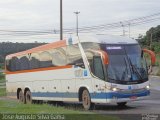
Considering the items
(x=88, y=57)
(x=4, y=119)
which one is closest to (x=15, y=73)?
(x=88, y=57)

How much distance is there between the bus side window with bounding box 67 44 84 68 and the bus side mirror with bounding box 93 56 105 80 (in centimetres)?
99

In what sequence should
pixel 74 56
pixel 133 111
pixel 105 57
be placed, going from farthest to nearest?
pixel 74 56 → pixel 105 57 → pixel 133 111

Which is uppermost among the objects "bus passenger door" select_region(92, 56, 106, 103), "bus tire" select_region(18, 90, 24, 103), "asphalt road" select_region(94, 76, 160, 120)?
"bus passenger door" select_region(92, 56, 106, 103)

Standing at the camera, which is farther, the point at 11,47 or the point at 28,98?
the point at 11,47

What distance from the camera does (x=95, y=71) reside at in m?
19.6

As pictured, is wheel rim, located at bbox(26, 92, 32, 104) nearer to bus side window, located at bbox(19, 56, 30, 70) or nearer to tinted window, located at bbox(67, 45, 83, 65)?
bus side window, located at bbox(19, 56, 30, 70)

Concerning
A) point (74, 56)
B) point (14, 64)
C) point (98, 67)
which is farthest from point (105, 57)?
point (14, 64)

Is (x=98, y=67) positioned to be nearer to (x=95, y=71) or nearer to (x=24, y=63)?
(x=95, y=71)

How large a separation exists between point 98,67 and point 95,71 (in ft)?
0.77

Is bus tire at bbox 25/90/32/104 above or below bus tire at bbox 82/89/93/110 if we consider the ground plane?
below

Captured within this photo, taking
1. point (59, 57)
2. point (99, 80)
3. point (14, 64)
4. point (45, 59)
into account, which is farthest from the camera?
point (14, 64)

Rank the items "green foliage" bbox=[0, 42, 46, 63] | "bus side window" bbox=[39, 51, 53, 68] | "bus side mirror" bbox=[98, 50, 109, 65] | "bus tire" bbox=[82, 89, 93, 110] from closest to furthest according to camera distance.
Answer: "bus side mirror" bbox=[98, 50, 109, 65]
"bus tire" bbox=[82, 89, 93, 110]
"bus side window" bbox=[39, 51, 53, 68]
"green foliage" bbox=[0, 42, 46, 63]

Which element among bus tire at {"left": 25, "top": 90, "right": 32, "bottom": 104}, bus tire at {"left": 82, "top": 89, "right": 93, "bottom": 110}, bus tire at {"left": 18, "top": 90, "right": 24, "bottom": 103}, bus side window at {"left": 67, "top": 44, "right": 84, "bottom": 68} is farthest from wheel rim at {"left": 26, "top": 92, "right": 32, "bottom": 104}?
bus tire at {"left": 82, "top": 89, "right": 93, "bottom": 110}

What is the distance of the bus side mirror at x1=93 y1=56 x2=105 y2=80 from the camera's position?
19.3 meters
